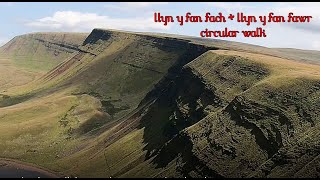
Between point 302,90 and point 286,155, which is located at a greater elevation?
point 302,90

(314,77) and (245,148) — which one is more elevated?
(314,77)

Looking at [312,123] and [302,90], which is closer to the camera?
[312,123]

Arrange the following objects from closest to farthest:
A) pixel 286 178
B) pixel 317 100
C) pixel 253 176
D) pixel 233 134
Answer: pixel 286 178, pixel 253 176, pixel 317 100, pixel 233 134

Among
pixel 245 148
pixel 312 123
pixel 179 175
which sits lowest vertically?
pixel 179 175

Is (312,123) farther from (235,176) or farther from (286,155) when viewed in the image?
(235,176)

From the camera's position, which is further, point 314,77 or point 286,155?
point 314,77

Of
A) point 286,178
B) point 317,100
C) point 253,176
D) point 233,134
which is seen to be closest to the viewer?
point 286,178

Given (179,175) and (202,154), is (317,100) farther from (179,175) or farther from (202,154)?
(179,175)

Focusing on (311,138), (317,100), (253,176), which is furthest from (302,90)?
(253,176)

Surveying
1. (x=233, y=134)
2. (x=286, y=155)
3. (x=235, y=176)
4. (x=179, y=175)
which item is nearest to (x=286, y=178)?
(x=286, y=155)
